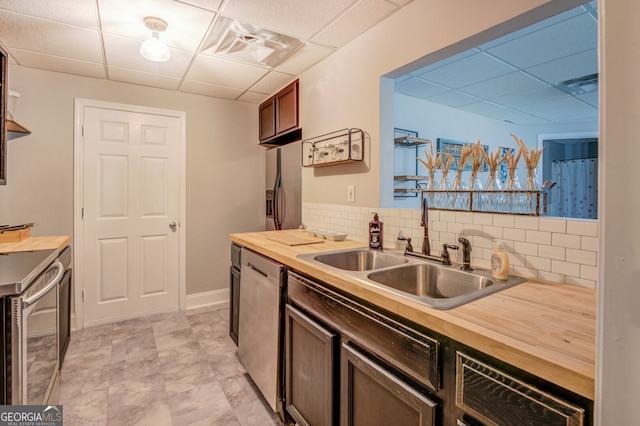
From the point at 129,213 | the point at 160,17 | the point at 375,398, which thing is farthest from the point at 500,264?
the point at 129,213

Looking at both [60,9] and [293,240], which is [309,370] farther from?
[60,9]

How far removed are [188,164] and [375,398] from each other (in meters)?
3.02

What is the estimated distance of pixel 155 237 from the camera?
10.7 feet

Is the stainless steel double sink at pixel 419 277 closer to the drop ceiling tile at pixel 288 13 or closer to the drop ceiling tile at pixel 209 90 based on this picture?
the drop ceiling tile at pixel 288 13

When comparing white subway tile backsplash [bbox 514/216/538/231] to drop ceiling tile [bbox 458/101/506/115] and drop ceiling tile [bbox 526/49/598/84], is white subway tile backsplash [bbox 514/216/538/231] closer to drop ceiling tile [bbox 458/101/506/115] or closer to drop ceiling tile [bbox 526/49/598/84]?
drop ceiling tile [bbox 526/49/598/84]

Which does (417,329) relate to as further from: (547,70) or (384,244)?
(547,70)

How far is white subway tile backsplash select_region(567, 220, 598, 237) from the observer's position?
1.10 meters

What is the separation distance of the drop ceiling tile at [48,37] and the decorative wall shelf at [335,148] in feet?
5.46

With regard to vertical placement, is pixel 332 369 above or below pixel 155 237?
below

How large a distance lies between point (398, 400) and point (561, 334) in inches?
19.5

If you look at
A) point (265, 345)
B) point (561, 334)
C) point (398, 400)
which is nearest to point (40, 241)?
point (265, 345)

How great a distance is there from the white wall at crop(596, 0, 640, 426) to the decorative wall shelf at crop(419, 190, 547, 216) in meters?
0.88

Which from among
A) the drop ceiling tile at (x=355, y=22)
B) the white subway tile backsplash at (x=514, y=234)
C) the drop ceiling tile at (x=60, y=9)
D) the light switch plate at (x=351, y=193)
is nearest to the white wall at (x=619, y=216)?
the white subway tile backsplash at (x=514, y=234)

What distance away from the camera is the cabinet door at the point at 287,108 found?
9.46 feet
